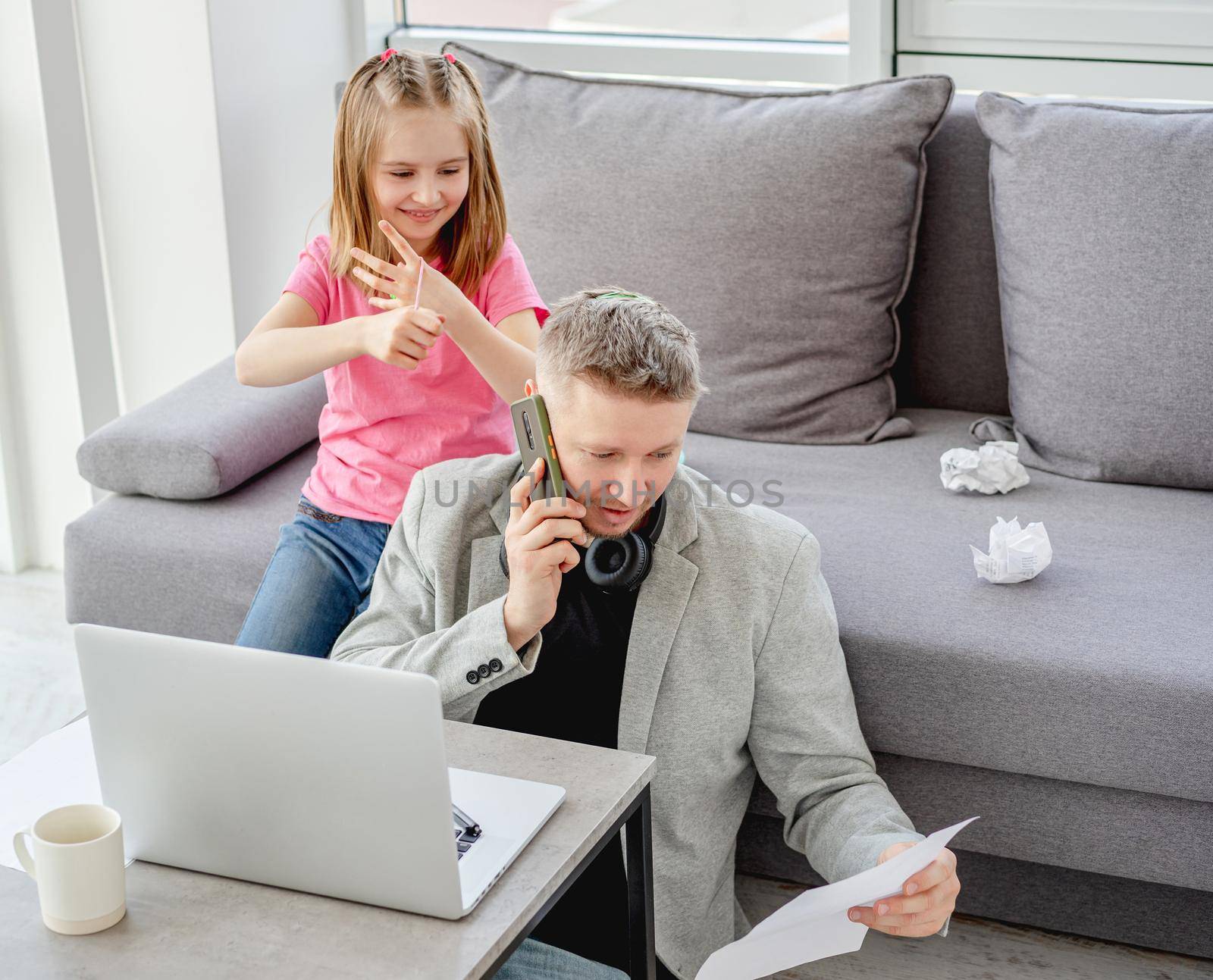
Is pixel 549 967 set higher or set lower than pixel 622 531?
lower

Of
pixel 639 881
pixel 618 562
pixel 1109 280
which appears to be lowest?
pixel 639 881

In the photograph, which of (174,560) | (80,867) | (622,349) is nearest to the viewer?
(80,867)

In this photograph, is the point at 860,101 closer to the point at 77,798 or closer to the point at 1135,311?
the point at 1135,311

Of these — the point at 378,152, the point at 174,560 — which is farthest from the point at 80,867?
Result: the point at 174,560

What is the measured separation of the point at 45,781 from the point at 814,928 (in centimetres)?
70

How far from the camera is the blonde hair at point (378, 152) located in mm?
1681

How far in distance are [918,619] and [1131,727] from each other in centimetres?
28

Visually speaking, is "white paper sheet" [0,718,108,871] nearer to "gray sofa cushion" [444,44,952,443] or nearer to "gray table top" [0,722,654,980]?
"gray table top" [0,722,654,980]

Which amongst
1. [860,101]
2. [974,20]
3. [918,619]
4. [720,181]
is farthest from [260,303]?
[918,619]

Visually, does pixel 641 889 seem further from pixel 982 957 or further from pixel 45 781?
pixel 982 957

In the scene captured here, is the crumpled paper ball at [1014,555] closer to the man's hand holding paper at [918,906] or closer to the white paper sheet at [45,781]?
the man's hand holding paper at [918,906]

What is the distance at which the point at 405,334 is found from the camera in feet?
5.05

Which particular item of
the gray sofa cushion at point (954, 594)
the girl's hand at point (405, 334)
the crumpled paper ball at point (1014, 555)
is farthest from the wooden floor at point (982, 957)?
the girl's hand at point (405, 334)

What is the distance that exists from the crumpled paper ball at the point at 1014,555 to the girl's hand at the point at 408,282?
2.44ft
